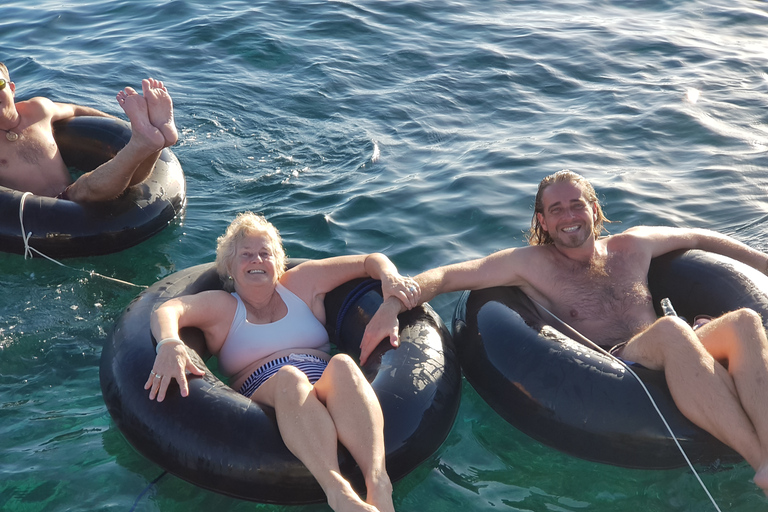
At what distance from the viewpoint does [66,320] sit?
17.9ft

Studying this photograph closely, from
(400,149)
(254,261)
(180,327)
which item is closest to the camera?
(180,327)

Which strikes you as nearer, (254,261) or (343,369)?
(343,369)

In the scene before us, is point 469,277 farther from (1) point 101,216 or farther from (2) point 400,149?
(2) point 400,149

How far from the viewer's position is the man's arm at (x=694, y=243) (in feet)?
17.1

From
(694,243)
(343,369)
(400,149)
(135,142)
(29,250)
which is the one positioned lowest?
(29,250)

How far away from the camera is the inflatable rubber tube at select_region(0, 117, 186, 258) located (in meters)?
5.93

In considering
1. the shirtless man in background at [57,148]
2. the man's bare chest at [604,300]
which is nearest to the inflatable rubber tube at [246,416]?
the man's bare chest at [604,300]

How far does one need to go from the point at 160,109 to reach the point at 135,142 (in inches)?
12.7

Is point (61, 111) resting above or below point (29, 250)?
above

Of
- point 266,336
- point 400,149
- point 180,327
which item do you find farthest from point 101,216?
point 400,149

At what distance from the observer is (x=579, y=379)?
416 centimetres

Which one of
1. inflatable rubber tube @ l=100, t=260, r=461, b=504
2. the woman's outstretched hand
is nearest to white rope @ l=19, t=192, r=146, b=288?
inflatable rubber tube @ l=100, t=260, r=461, b=504

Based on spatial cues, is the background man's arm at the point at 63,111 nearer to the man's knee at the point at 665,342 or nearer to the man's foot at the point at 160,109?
the man's foot at the point at 160,109

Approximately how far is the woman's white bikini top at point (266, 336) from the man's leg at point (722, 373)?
6.63 ft
